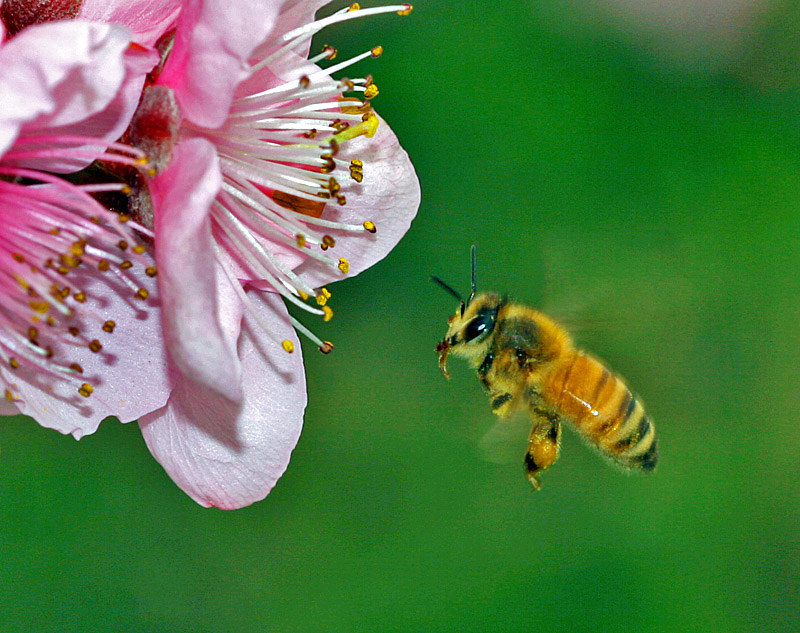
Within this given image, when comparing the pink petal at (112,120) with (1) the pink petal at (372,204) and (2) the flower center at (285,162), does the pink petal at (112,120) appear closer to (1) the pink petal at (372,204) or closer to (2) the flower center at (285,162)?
(2) the flower center at (285,162)

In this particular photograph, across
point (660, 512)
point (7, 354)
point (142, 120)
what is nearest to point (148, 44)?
point (142, 120)

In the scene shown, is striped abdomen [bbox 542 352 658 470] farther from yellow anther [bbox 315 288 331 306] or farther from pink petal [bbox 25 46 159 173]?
pink petal [bbox 25 46 159 173]

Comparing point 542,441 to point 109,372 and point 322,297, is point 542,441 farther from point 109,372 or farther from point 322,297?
point 109,372

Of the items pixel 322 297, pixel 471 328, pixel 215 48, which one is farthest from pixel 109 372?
pixel 471 328

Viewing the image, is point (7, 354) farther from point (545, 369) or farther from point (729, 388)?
point (729, 388)

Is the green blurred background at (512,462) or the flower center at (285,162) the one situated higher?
the flower center at (285,162)

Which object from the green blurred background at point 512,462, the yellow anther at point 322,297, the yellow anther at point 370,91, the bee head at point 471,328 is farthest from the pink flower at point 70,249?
the green blurred background at point 512,462
